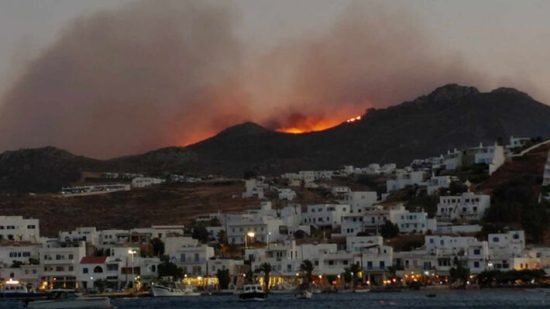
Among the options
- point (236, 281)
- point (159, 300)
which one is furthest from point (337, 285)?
point (159, 300)

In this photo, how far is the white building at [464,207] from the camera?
431 ft

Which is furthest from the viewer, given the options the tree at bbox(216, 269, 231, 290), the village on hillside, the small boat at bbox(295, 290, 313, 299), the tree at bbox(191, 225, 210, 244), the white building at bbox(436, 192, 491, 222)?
the tree at bbox(191, 225, 210, 244)

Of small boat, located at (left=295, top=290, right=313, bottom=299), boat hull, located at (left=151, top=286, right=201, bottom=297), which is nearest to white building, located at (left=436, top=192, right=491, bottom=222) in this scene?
small boat, located at (left=295, top=290, right=313, bottom=299)

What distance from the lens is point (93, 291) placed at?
114812 mm

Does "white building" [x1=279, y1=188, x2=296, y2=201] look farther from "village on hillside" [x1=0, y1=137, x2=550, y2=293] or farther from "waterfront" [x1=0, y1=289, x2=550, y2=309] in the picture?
"waterfront" [x1=0, y1=289, x2=550, y2=309]

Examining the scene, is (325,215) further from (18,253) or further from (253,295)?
(253,295)

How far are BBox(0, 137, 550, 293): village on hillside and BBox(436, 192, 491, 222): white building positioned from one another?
9 centimetres

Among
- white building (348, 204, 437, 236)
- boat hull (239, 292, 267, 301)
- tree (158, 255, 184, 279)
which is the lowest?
boat hull (239, 292, 267, 301)

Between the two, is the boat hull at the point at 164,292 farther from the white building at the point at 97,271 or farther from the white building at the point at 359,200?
the white building at the point at 359,200

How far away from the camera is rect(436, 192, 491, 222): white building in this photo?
431 ft

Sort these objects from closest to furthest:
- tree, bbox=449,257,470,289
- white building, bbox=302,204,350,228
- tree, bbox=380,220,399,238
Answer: tree, bbox=449,257,470,289 < tree, bbox=380,220,399,238 < white building, bbox=302,204,350,228

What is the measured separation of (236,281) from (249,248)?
19.4ft

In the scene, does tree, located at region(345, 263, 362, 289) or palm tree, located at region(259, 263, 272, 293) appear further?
palm tree, located at region(259, 263, 272, 293)

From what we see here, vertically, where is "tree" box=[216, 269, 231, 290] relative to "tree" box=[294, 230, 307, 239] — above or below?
below
